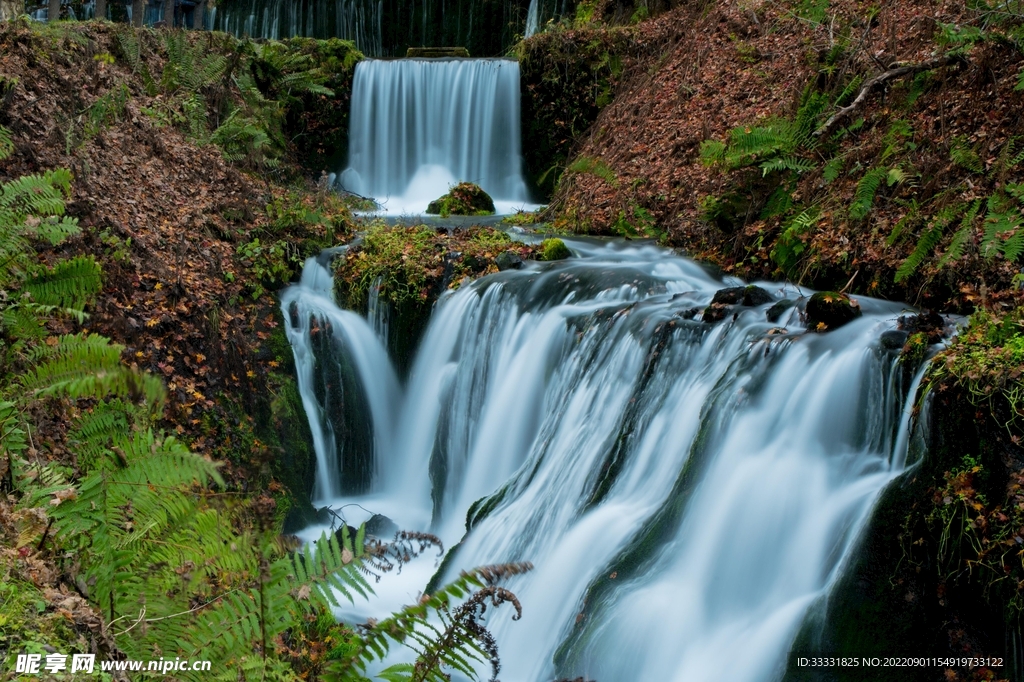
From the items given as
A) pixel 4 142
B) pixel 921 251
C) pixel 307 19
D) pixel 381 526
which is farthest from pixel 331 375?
pixel 307 19

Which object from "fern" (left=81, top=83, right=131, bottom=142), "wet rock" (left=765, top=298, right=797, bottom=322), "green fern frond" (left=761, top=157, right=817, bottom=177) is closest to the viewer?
"wet rock" (left=765, top=298, right=797, bottom=322)

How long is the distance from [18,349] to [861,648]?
4.78 meters

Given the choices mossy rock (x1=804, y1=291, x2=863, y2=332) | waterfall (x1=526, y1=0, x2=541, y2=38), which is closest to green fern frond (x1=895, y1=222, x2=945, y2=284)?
mossy rock (x1=804, y1=291, x2=863, y2=332)

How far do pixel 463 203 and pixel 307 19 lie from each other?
1374cm

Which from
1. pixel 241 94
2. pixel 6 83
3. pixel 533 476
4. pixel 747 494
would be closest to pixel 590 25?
pixel 241 94

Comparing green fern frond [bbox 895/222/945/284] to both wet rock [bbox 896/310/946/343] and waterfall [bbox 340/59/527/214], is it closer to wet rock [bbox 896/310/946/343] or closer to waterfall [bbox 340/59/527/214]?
wet rock [bbox 896/310/946/343]

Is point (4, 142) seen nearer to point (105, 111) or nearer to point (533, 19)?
point (105, 111)

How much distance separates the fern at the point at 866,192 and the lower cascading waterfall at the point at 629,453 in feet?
2.88

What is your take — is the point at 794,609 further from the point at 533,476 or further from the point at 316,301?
the point at 316,301

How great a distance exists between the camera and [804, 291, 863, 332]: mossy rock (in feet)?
21.3

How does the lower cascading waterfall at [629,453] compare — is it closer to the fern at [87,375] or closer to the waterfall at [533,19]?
the fern at [87,375]

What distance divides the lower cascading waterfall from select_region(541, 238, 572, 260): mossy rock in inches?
17.1

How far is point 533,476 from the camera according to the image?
7020mm

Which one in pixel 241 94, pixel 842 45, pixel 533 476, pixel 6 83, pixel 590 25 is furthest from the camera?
pixel 590 25
